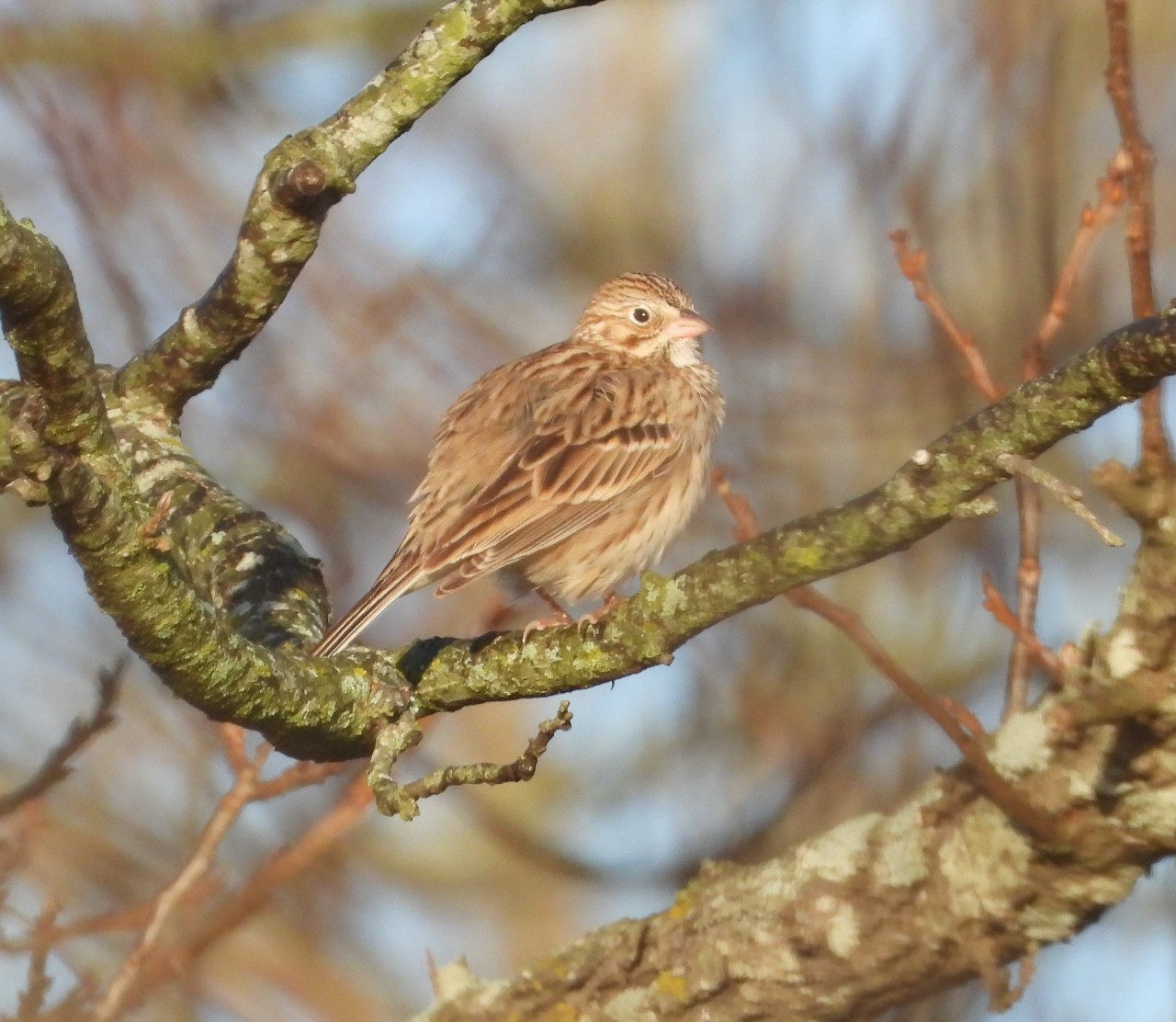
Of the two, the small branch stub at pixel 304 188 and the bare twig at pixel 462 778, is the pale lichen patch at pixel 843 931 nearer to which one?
the bare twig at pixel 462 778

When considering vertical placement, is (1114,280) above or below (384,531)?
above

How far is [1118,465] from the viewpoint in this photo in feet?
12.5

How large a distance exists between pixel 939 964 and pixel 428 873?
5.19 meters

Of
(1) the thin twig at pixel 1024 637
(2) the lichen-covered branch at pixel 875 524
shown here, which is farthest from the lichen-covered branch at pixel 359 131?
(1) the thin twig at pixel 1024 637

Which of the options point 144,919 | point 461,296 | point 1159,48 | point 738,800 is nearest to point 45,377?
point 144,919

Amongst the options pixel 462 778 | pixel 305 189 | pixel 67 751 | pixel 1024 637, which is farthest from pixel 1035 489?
pixel 67 751

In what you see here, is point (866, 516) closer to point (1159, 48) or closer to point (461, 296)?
point (461, 296)

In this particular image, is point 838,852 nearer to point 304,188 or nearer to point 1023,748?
point 1023,748

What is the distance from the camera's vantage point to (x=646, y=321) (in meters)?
7.48

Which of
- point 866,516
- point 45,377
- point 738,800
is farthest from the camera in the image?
point 738,800

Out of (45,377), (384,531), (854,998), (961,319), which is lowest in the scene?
(854,998)

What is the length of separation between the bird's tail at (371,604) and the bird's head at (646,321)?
1.88m

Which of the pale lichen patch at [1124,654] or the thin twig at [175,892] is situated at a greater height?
the pale lichen patch at [1124,654]

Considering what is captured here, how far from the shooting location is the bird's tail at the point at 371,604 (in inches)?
187
